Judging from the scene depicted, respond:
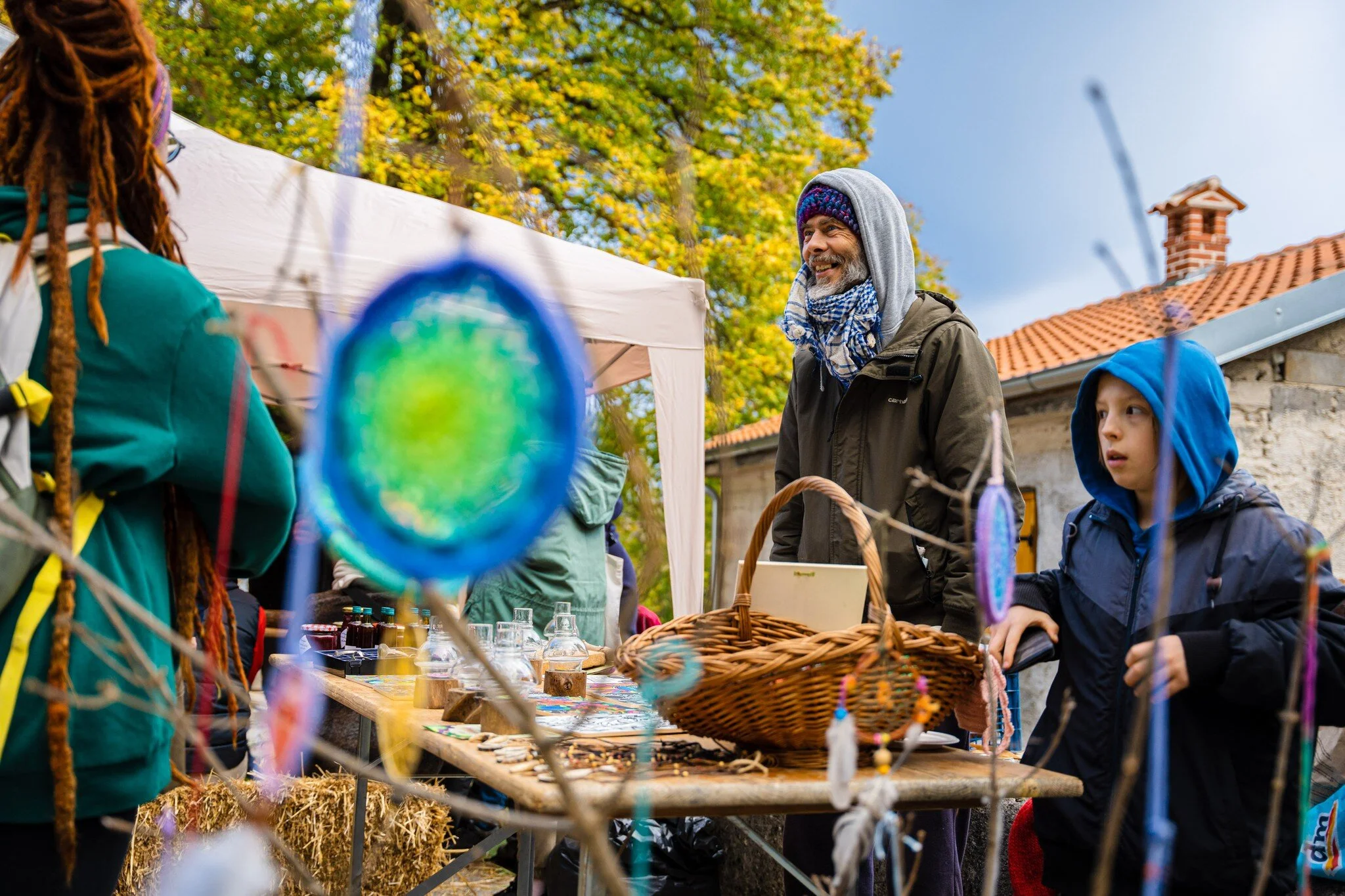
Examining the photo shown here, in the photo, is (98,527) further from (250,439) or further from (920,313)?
(920,313)

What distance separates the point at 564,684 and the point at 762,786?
2.85 ft

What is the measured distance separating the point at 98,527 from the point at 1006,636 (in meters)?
1.16

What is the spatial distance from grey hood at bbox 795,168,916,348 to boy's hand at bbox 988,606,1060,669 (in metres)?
0.71

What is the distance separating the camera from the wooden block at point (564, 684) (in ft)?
6.67

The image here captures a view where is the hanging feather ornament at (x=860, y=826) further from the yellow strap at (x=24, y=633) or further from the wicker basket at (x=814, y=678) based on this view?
the yellow strap at (x=24, y=633)

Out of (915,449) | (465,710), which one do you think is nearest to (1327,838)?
(915,449)

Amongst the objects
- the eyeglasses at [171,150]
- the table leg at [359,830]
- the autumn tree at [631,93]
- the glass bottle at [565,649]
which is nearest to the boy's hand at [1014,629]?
the glass bottle at [565,649]

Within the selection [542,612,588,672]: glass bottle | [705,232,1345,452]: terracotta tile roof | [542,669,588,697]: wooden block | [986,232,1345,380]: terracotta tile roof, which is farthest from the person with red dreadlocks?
[986,232,1345,380]: terracotta tile roof

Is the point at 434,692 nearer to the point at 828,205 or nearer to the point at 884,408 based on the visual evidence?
the point at 884,408

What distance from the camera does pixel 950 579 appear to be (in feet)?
6.35

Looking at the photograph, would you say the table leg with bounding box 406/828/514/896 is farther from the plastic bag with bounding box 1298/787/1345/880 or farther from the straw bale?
the plastic bag with bounding box 1298/787/1345/880

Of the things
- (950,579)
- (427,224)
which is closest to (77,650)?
(950,579)

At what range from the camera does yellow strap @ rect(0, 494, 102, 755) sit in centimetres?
104

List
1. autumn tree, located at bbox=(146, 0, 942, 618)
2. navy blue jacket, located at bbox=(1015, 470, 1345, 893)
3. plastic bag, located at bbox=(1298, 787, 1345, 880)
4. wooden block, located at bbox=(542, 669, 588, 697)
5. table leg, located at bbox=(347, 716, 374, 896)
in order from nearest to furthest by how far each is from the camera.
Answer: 1. navy blue jacket, located at bbox=(1015, 470, 1345, 893)
2. wooden block, located at bbox=(542, 669, 588, 697)
3. plastic bag, located at bbox=(1298, 787, 1345, 880)
4. table leg, located at bbox=(347, 716, 374, 896)
5. autumn tree, located at bbox=(146, 0, 942, 618)
